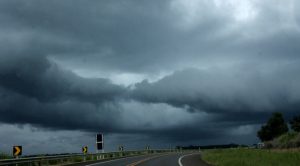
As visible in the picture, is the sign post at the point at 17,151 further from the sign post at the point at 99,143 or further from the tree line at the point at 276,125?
the tree line at the point at 276,125

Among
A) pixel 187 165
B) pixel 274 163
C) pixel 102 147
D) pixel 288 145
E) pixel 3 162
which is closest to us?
pixel 274 163

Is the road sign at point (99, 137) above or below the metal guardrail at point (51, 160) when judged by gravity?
above

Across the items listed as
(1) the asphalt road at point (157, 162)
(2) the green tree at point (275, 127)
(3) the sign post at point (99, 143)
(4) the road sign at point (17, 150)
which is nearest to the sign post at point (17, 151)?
(4) the road sign at point (17, 150)

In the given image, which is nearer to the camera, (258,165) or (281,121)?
(258,165)

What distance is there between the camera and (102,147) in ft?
179

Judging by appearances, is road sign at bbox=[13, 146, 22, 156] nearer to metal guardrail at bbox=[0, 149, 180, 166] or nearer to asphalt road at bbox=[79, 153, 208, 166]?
metal guardrail at bbox=[0, 149, 180, 166]

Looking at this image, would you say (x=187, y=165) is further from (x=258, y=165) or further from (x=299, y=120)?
(x=299, y=120)

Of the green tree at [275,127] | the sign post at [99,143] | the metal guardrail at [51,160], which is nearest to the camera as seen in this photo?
the metal guardrail at [51,160]

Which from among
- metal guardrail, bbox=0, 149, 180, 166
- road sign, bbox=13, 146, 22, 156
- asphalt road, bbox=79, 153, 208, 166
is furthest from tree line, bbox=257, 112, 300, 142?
road sign, bbox=13, 146, 22, 156

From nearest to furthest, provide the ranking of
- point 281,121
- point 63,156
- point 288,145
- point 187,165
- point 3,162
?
point 3,162 < point 187,165 < point 63,156 < point 288,145 < point 281,121

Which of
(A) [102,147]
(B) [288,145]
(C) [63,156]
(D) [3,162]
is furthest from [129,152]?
(D) [3,162]

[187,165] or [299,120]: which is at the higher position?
[299,120]

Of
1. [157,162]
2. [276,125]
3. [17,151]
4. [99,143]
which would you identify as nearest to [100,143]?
[99,143]

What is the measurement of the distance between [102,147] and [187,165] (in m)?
23.5
